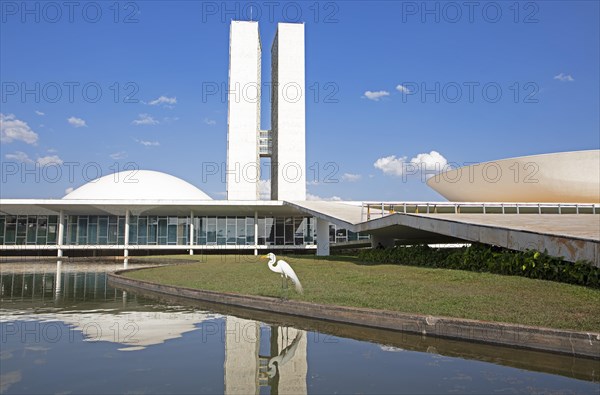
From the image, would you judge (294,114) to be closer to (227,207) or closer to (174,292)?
(227,207)

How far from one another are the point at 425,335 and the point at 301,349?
1.83 m

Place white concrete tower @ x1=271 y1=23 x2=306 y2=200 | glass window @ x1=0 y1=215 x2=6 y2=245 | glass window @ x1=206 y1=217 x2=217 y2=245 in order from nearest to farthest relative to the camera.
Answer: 1. glass window @ x1=0 y1=215 x2=6 y2=245
2. glass window @ x1=206 y1=217 x2=217 y2=245
3. white concrete tower @ x1=271 y1=23 x2=306 y2=200

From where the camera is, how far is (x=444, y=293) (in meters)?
8.97

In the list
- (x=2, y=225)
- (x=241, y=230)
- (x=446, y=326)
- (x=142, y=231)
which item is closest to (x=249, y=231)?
(x=241, y=230)

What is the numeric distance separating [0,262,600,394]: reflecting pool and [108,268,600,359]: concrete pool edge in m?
0.19

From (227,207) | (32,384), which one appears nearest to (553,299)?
(32,384)

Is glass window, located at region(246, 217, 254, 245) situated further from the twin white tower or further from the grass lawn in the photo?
the grass lawn

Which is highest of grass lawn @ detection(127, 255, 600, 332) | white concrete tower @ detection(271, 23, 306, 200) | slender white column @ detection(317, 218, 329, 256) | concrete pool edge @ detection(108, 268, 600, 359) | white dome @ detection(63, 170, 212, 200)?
white concrete tower @ detection(271, 23, 306, 200)

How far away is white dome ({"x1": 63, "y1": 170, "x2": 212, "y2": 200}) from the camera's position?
36.5m

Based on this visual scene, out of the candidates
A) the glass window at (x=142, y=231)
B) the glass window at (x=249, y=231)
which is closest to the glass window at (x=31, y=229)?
the glass window at (x=142, y=231)

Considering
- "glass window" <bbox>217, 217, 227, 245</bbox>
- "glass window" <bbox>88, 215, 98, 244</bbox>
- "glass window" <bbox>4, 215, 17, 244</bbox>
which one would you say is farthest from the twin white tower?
"glass window" <bbox>4, 215, 17, 244</bbox>

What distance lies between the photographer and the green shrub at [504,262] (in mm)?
8875

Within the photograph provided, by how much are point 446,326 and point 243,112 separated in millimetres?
36732

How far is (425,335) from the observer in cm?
701
